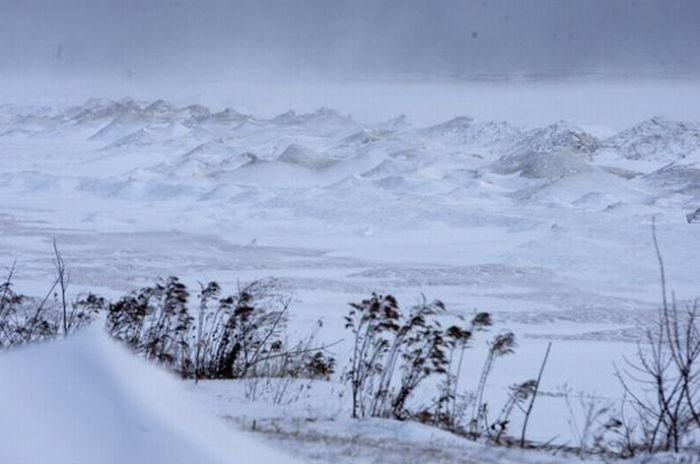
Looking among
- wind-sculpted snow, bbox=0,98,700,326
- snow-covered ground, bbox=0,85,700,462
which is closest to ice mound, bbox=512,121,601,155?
wind-sculpted snow, bbox=0,98,700,326

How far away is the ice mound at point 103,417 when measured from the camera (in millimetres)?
1669

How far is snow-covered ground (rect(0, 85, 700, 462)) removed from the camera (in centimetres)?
1522

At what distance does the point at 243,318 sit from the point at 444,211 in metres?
30.5

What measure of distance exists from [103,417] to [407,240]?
28628 mm

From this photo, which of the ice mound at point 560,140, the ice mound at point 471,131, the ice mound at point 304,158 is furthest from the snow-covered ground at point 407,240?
the ice mound at point 471,131

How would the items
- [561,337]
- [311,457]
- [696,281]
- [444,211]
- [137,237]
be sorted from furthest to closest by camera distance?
1. [444,211]
2. [137,237]
3. [696,281]
4. [561,337]
5. [311,457]

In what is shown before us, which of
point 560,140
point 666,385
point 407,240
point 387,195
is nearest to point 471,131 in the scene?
point 560,140

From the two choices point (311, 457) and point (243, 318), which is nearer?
point (311, 457)

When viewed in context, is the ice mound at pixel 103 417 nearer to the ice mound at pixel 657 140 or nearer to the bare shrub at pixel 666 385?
the bare shrub at pixel 666 385

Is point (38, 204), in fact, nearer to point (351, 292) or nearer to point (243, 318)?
point (351, 292)

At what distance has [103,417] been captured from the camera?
1776 millimetres

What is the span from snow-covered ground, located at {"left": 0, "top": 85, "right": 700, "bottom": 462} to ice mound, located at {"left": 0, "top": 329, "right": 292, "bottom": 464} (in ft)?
6.36

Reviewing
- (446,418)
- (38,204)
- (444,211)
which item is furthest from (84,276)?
(38,204)

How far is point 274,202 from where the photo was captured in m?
41.3
